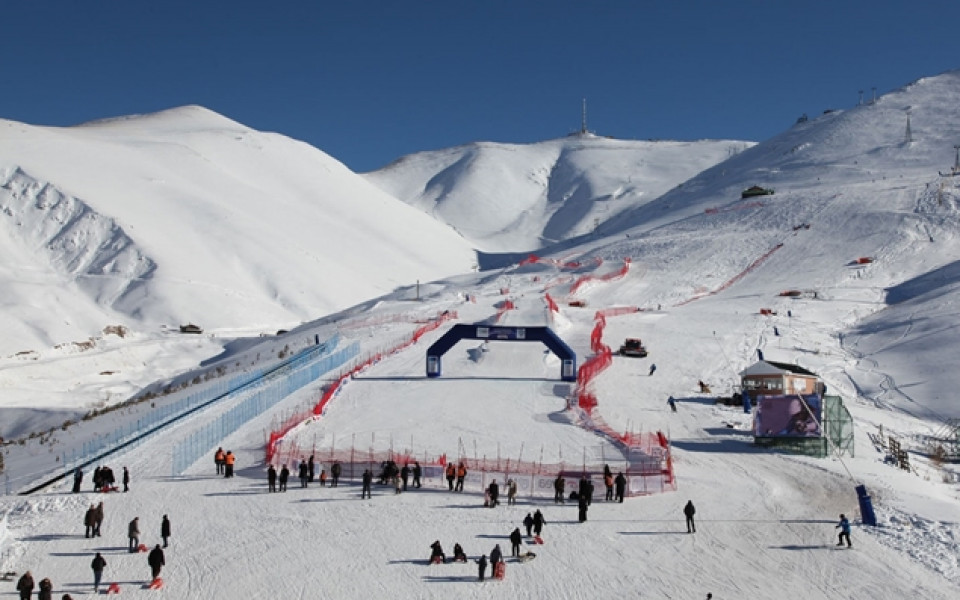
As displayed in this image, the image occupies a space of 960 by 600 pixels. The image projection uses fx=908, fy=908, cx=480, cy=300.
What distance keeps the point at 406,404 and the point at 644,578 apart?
16.8m

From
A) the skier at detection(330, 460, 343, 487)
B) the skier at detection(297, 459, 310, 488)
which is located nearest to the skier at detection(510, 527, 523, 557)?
the skier at detection(330, 460, 343, 487)

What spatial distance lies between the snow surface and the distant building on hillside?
5.30 feet

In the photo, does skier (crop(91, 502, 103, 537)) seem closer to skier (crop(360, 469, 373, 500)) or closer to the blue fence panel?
skier (crop(360, 469, 373, 500))

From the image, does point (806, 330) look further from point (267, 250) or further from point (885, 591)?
point (267, 250)

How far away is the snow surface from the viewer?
16.8 meters

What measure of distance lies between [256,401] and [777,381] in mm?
18955

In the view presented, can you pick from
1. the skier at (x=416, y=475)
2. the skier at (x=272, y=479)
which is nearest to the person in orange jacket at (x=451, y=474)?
the skier at (x=416, y=475)

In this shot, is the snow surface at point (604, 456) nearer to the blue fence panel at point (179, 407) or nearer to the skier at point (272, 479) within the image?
the skier at point (272, 479)

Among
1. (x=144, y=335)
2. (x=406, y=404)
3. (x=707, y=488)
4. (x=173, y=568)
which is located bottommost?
(x=173, y=568)

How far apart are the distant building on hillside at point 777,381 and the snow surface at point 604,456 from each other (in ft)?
5.30

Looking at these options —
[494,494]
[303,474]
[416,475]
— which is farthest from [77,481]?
[494,494]

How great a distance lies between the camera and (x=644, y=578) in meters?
16.6

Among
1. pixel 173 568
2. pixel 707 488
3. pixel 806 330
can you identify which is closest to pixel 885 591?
pixel 707 488

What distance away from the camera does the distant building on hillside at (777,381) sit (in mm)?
33312
